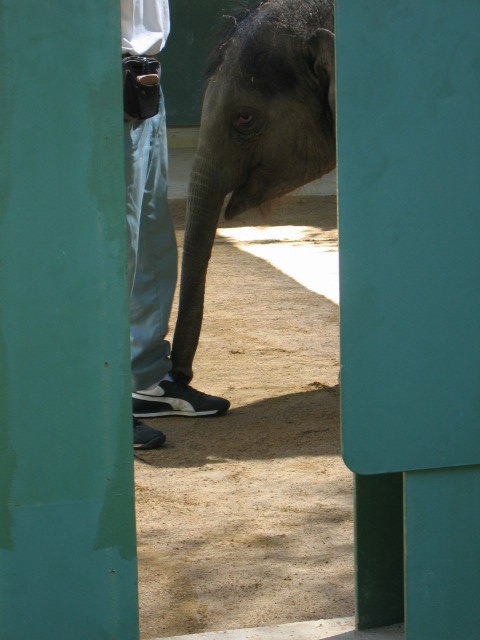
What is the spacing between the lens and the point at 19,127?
1.96 m

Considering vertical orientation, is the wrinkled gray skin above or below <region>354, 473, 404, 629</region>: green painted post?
above

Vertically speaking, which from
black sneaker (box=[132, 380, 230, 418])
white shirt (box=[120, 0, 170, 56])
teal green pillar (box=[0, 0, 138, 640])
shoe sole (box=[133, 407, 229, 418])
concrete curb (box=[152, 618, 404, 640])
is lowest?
shoe sole (box=[133, 407, 229, 418])

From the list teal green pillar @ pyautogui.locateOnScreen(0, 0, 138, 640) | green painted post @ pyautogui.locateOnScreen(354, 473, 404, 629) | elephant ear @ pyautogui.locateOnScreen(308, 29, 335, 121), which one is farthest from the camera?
elephant ear @ pyautogui.locateOnScreen(308, 29, 335, 121)

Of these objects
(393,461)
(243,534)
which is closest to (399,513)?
(393,461)

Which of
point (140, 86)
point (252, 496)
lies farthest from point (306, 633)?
point (140, 86)

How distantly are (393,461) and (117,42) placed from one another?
0.96m

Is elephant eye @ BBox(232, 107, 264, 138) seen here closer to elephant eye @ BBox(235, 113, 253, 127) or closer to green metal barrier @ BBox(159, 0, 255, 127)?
elephant eye @ BBox(235, 113, 253, 127)

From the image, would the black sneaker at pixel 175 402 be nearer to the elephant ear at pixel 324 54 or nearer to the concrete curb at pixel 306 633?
the elephant ear at pixel 324 54

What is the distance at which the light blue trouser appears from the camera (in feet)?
14.6

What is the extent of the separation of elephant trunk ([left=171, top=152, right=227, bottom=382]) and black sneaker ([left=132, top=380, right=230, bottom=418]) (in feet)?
0.35

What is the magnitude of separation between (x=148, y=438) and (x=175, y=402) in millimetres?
486

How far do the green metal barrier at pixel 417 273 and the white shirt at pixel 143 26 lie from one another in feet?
6.85

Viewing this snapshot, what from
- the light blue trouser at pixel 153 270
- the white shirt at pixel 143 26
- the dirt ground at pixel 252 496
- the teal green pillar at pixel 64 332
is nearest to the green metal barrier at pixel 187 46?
the dirt ground at pixel 252 496

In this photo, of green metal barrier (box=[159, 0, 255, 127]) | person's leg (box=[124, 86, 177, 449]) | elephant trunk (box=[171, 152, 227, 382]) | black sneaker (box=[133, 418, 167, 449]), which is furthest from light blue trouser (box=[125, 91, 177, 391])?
green metal barrier (box=[159, 0, 255, 127])
